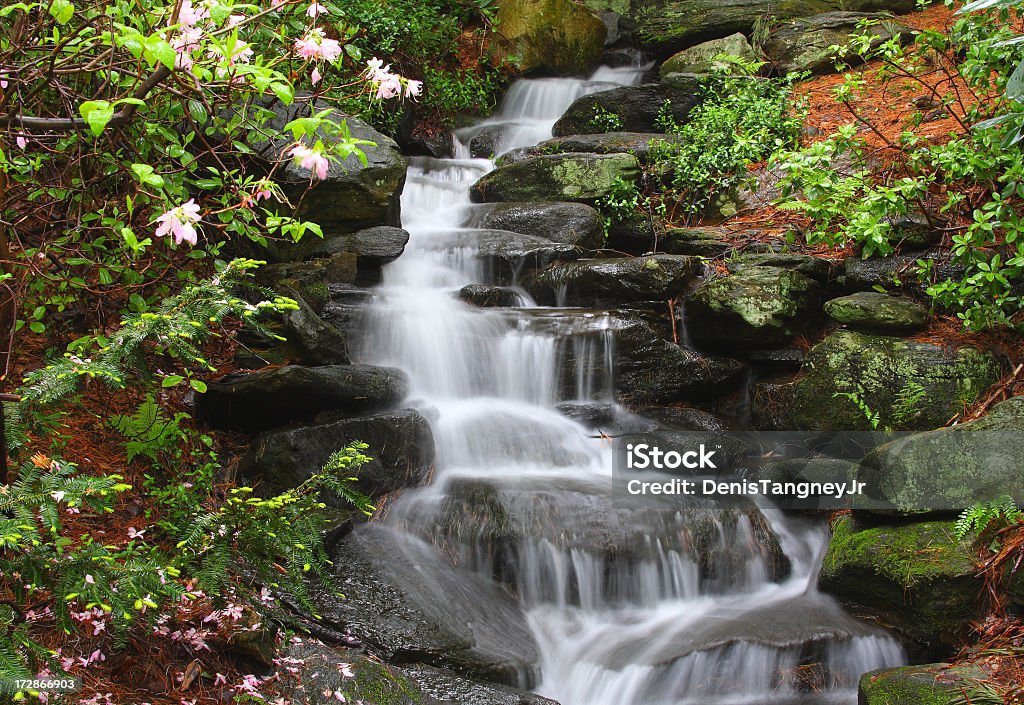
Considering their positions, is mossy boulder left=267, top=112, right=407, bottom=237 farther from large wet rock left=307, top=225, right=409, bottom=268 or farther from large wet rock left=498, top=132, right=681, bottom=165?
large wet rock left=498, top=132, right=681, bottom=165

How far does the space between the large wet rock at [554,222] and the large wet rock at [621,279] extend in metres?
0.84

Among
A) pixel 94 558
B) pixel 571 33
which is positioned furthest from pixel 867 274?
pixel 571 33

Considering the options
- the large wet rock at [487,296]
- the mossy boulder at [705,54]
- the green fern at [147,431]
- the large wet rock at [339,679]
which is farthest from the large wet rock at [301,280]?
the mossy boulder at [705,54]

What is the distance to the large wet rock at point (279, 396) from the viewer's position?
477 cm

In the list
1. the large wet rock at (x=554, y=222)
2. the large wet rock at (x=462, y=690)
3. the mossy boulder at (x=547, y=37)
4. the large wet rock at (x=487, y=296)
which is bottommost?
the large wet rock at (x=462, y=690)

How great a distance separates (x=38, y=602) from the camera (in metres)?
2.82

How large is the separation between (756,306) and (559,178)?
329 cm

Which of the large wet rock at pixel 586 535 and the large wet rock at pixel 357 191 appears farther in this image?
the large wet rock at pixel 357 191

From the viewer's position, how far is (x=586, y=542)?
4.58 meters

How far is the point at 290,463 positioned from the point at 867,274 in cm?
447

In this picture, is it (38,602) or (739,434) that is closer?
(38,602)

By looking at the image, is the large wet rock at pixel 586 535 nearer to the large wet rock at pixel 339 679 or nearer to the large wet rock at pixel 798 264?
the large wet rock at pixel 339 679

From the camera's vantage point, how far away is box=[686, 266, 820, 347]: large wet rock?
6.11 meters

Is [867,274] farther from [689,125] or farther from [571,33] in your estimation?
[571,33]
